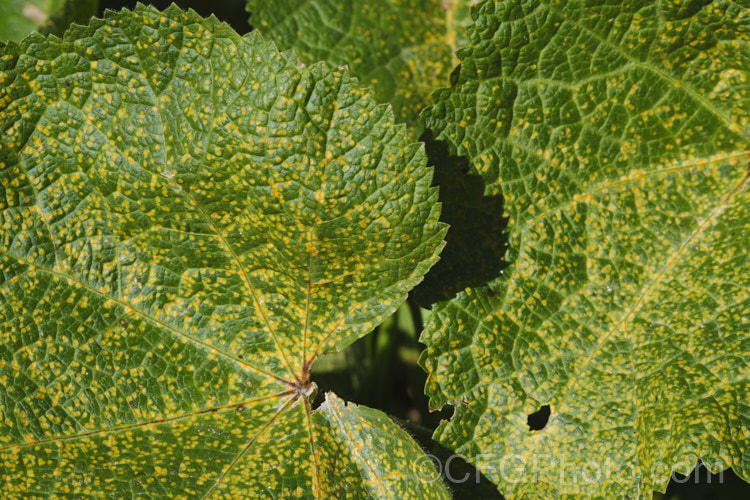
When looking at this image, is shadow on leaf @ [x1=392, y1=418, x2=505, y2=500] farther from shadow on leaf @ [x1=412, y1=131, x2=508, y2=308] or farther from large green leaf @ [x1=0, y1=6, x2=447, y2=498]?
shadow on leaf @ [x1=412, y1=131, x2=508, y2=308]


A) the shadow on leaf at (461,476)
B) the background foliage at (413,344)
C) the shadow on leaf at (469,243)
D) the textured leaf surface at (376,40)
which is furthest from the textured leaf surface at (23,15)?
the shadow on leaf at (461,476)

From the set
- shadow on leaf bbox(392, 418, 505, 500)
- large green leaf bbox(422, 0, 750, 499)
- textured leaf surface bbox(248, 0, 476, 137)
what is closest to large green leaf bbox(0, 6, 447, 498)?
shadow on leaf bbox(392, 418, 505, 500)

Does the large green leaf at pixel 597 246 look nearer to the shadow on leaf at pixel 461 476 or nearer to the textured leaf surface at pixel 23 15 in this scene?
the shadow on leaf at pixel 461 476

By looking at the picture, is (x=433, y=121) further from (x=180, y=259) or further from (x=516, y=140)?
(x=180, y=259)

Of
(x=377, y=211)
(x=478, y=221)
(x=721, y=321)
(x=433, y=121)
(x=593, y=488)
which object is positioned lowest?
(x=593, y=488)

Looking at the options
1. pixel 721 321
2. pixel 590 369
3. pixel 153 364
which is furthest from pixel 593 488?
pixel 153 364

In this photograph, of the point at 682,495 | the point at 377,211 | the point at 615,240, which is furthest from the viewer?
the point at 682,495
